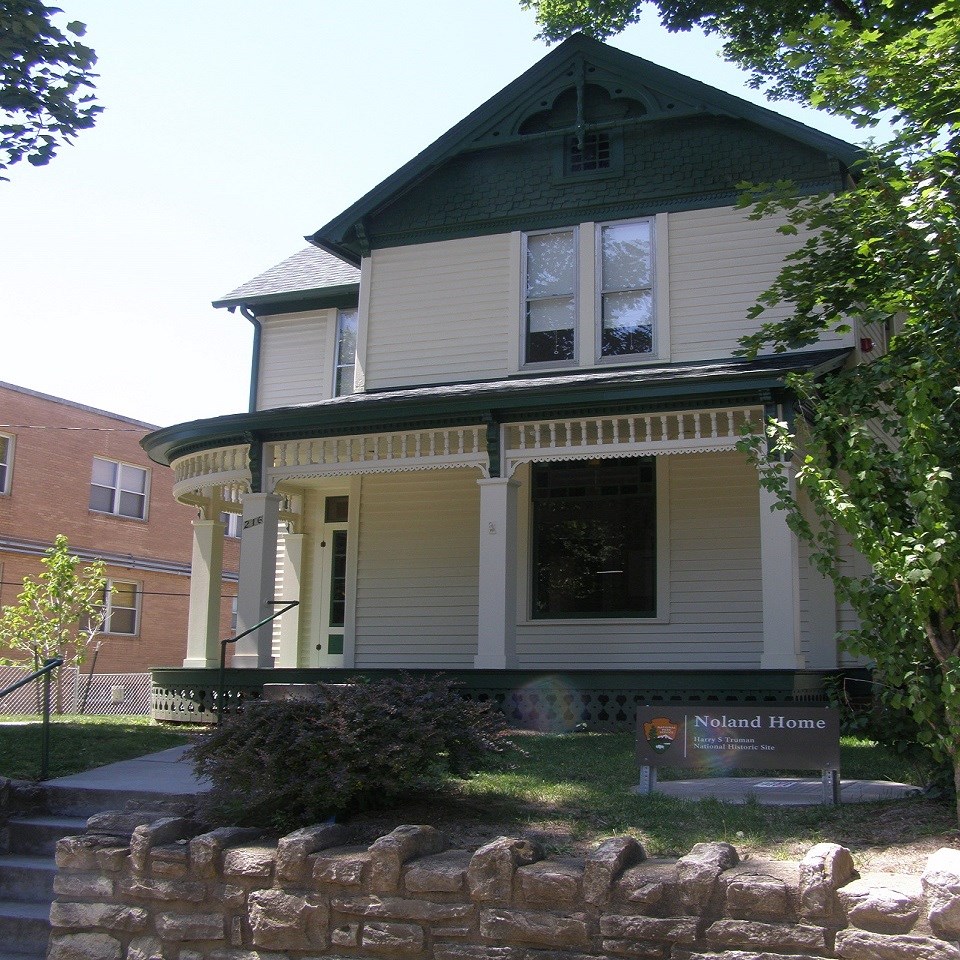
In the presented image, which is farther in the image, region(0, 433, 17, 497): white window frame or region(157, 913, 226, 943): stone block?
region(0, 433, 17, 497): white window frame

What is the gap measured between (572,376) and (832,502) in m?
8.71

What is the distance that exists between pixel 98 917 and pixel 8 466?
918 inches

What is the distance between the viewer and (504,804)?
25.6 feet

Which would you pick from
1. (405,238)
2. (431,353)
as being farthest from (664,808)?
(405,238)

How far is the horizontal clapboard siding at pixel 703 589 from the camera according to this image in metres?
14.5

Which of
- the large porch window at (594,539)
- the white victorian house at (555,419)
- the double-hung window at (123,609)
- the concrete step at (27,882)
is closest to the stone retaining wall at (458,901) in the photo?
the concrete step at (27,882)

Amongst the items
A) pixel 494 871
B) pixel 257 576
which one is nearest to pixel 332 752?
pixel 494 871

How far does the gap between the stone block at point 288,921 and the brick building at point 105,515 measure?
2154cm

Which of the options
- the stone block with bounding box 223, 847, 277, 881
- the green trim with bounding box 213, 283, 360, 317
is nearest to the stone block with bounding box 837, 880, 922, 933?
the stone block with bounding box 223, 847, 277, 881

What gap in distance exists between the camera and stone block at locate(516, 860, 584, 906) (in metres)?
5.62

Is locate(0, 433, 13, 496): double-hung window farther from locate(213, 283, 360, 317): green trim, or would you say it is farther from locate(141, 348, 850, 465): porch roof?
locate(141, 348, 850, 465): porch roof

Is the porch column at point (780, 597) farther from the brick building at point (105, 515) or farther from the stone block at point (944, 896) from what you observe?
the brick building at point (105, 515)

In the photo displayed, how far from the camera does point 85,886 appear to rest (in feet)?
21.9

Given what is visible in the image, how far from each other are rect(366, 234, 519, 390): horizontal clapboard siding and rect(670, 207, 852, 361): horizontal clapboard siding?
92.3 inches
